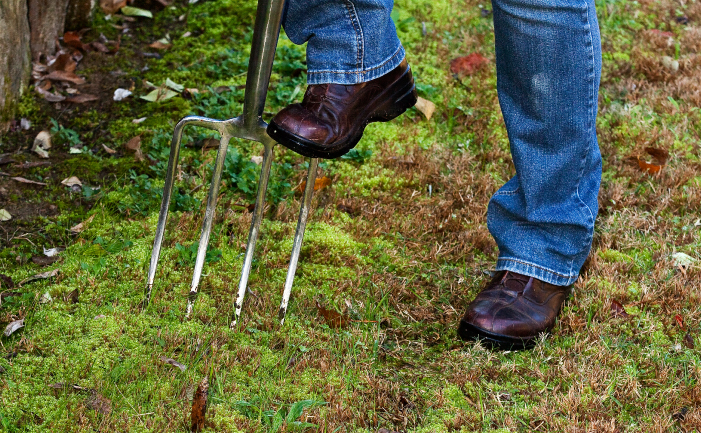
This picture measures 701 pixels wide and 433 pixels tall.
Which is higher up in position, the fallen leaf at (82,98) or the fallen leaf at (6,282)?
the fallen leaf at (82,98)

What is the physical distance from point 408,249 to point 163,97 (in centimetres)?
153

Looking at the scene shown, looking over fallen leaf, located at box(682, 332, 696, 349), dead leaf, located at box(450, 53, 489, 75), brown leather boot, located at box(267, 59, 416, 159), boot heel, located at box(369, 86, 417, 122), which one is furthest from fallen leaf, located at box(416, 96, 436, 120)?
fallen leaf, located at box(682, 332, 696, 349)

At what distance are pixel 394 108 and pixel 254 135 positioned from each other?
43 centimetres

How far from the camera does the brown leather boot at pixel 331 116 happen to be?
1846mm

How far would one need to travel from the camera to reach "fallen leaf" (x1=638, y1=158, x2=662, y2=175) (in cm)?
316

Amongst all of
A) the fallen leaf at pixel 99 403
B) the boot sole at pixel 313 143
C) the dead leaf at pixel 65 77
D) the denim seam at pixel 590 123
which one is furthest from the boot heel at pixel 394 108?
the dead leaf at pixel 65 77

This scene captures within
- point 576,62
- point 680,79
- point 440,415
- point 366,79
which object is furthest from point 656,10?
point 440,415

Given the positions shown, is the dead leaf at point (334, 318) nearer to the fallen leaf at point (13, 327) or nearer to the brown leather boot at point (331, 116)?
the brown leather boot at point (331, 116)

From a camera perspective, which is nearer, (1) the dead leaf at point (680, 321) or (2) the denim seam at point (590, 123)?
(2) the denim seam at point (590, 123)

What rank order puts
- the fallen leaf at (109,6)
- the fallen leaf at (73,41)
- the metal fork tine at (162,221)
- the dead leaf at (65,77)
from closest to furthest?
1. the metal fork tine at (162,221)
2. the dead leaf at (65,77)
3. the fallen leaf at (73,41)
4. the fallen leaf at (109,6)

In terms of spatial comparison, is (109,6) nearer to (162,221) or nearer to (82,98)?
(82,98)

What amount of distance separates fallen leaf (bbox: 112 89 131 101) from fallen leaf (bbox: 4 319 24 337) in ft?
5.25

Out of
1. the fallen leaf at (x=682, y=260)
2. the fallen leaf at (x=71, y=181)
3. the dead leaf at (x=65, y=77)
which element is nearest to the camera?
the fallen leaf at (x=682, y=260)

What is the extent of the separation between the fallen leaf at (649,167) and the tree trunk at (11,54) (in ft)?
9.69
